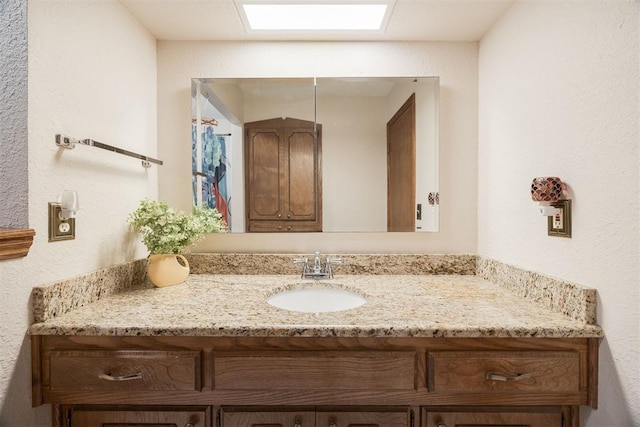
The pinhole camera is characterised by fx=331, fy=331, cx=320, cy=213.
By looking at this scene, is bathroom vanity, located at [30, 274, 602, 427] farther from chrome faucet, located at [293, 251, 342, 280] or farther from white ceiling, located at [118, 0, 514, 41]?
white ceiling, located at [118, 0, 514, 41]

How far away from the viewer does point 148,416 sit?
952mm

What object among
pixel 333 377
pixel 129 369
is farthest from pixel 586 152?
pixel 129 369

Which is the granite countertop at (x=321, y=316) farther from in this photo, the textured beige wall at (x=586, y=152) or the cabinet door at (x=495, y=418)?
the cabinet door at (x=495, y=418)

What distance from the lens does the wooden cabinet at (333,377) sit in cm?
92

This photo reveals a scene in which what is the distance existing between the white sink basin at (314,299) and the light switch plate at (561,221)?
2.39ft

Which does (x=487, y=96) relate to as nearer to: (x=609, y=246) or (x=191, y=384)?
(x=609, y=246)

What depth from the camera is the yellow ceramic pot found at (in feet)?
4.36

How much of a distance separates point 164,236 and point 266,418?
0.77m

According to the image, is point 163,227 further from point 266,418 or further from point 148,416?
point 266,418

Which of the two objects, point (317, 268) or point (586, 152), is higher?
point (586, 152)

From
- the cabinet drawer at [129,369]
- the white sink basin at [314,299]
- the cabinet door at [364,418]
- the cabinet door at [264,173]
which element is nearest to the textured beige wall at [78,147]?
the cabinet drawer at [129,369]

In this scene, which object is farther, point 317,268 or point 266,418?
point 317,268

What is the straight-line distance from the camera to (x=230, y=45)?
1566mm

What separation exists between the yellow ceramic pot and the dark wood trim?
1.48ft
